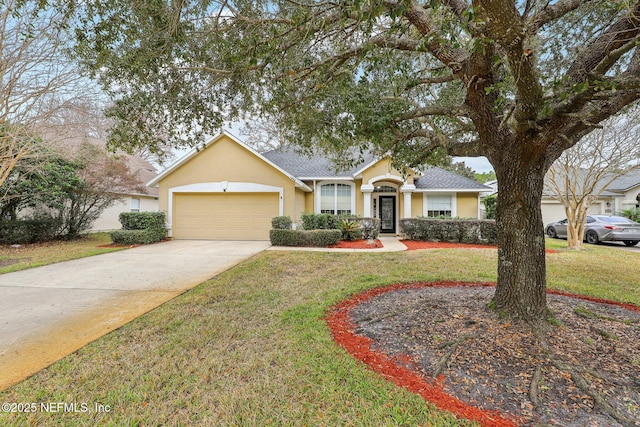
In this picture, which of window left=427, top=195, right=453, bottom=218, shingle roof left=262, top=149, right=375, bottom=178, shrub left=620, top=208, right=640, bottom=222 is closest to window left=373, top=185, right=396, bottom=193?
shingle roof left=262, top=149, right=375, bottom=178

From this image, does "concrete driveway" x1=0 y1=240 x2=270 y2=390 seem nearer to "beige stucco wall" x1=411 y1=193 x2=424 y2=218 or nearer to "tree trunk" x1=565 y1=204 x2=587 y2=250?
"beige stucco wall" x1=411 y1=193 x2=424 y2=218

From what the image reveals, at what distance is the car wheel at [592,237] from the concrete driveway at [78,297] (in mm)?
16403

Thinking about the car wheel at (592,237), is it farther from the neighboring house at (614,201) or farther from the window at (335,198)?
the window at (335,198)

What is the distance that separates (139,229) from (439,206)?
14.7 m

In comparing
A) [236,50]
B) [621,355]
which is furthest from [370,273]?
[236,50]

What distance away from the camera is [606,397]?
2.56m

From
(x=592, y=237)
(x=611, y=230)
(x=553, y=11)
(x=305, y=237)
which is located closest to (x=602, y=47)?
(x=553, y=11)

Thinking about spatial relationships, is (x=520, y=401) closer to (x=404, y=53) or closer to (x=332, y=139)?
(x=332, y=139)

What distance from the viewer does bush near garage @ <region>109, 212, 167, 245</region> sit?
12297 millimetres

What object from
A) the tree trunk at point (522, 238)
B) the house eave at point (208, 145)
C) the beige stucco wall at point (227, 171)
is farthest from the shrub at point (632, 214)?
the tree trunk at point (522, 238)

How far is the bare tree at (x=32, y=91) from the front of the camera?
8.41m

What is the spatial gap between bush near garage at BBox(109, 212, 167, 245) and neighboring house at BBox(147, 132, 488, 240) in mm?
1058

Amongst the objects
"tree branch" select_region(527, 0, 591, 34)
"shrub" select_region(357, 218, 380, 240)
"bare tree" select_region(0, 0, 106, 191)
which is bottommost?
"shrub" select_region(357, 218, 380, 240)

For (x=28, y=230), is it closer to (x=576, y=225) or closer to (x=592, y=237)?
(x=576, y=225)
